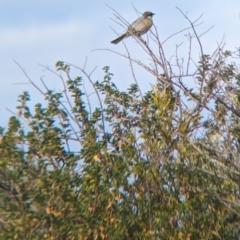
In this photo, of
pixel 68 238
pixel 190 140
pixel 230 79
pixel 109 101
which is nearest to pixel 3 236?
pixel 68 238

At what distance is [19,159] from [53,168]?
390 mm

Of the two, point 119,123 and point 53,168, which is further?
point 119,123

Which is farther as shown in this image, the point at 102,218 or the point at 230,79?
the point at 230,79

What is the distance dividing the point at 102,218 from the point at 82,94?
1.46 m

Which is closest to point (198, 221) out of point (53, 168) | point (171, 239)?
point (171, 239)

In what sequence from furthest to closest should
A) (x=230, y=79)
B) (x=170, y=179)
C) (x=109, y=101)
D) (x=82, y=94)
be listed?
(x=230, y=79) < (x=109, y=101) < (x=82, y=94) < (x=170, y=179)

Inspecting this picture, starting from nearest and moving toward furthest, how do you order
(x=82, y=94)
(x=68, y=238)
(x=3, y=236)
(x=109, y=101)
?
(x=3, y=236) → (x=68, y=238) → (x=82, y=94) → (x=109, y=101)

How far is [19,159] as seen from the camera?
6.45 m

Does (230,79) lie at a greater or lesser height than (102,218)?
greater

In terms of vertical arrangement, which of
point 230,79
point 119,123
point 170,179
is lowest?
point 170,179

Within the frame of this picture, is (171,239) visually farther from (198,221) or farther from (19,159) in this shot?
(19,159)

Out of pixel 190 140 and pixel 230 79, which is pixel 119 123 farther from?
pixel 230 79

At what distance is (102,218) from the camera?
6520 mm

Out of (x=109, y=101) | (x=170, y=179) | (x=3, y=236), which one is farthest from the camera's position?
(x=109, y=101)
